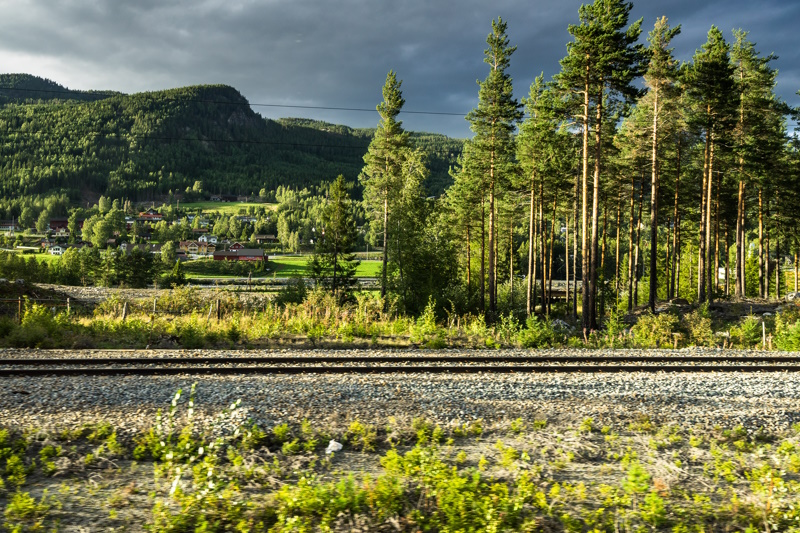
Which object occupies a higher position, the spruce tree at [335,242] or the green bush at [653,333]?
the spruce tree at [335,242]

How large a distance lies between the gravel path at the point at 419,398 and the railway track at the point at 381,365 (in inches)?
19.1

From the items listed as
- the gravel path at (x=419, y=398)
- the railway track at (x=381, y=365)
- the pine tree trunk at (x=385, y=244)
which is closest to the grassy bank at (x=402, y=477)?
the gravel path at (x=419, y=398)

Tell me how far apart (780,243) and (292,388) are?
5913 centimetres

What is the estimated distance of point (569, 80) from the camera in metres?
22.2

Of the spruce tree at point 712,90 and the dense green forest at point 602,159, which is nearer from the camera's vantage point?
A: the dense green forest at point 602,159

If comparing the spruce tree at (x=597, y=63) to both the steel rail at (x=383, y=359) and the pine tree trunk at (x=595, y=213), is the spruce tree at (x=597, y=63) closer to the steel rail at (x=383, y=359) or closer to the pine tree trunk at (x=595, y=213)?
the pine tree trunk at (x=595, y=213)

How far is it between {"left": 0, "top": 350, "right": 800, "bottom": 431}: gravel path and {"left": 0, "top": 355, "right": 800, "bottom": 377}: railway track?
0.49 metres

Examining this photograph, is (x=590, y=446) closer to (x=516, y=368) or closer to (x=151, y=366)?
(x=516, y=368)

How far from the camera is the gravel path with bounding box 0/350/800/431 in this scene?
7359 millimetres

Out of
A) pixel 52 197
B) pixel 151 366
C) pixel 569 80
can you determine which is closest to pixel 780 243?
pixel 569 80

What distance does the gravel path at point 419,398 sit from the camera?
7.36 meters

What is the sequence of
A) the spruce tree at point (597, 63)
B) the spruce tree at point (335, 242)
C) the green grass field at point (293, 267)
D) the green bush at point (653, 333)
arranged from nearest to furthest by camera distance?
the green bush at point (653, 333), the spruce tree at point (597, 63), the spruce tree at point (335, 242), the green grass field at point (293, 267)

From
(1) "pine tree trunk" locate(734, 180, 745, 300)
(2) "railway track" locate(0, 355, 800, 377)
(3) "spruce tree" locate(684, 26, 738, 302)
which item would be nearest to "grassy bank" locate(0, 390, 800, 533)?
(2) "railway track" locate(0, 355, 800, 377)

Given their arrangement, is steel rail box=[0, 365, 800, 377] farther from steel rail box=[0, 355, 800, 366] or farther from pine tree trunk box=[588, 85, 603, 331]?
pine tree trunk box=[588, 85, 603, 331]
